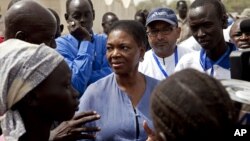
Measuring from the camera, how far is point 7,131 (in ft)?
5.91

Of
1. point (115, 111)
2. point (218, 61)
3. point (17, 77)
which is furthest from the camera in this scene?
point (218, 61)

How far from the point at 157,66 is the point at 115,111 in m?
1.27

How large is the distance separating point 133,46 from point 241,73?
1.28m

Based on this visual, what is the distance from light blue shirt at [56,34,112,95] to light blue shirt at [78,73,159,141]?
85 centimetres

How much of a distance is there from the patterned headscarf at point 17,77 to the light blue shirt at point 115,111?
35.7 inches

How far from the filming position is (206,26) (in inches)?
140

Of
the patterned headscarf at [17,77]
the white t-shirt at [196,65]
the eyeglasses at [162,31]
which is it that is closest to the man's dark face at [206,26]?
Result: the white t-shirt at [196,65]

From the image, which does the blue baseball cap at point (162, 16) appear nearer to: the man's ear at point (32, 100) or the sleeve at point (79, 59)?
the sleeve at point (79, 59)

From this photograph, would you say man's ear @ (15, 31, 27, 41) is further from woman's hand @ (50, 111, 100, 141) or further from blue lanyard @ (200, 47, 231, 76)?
blue lanyard @ (200, 47, 231, 76)

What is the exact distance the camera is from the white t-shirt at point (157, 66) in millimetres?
3830

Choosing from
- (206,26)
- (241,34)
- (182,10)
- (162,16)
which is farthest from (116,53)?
(182,10)

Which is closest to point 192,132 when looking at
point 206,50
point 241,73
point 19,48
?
point 241,73

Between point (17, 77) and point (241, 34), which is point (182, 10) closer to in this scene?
point (241, 34)

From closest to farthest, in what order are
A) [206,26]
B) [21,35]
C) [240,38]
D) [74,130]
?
1. [74,130]
2. [21,35]
3. [206,26]
4. [240,38]
